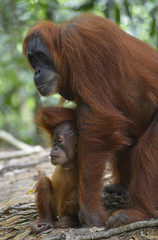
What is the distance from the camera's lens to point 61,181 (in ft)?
17.3

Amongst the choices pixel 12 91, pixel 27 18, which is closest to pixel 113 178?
pixel 27 18

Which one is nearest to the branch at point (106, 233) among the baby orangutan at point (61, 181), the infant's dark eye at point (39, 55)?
the baby orangutan at point (61, 181)

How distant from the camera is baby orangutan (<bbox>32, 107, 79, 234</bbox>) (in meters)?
5.20

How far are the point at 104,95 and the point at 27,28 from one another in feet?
31.7

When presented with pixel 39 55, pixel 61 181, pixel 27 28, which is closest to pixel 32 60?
pixel 39 55

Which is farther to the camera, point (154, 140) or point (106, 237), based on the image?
point (154, 140)

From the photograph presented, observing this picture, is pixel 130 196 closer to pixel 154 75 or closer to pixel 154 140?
pixel 154 140

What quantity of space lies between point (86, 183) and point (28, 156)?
286 inches

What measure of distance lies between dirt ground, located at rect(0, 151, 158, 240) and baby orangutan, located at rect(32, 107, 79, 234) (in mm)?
287

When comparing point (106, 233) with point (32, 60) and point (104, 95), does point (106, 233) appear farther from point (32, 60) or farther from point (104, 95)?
point (32, 60)

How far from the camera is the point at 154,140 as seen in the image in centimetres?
501

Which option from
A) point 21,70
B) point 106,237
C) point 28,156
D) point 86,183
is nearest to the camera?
point 106,237

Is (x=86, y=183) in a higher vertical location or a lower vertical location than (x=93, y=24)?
lower

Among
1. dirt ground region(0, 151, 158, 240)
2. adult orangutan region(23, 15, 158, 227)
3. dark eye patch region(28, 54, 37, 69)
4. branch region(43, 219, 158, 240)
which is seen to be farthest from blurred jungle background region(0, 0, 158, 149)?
branch region(43, 219, 158, 240)
